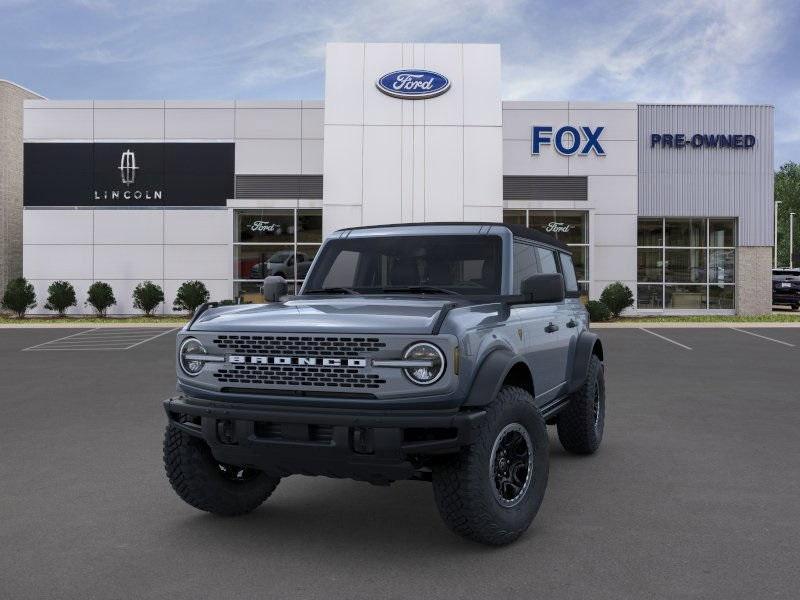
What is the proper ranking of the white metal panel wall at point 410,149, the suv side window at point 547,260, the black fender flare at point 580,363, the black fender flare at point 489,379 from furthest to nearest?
the white metal panel wall at point 410,149 → the black fender flare at point 580,363 → the suv side window at point 547,260 → the black fender flare at point 489,379

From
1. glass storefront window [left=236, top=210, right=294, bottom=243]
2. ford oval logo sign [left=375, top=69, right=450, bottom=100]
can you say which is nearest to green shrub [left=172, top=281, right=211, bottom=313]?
glass storefront window [left=236, top=210, right=294, bottom=243]

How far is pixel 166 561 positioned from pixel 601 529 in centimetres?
256

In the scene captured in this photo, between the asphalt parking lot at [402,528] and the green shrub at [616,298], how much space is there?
18774mm

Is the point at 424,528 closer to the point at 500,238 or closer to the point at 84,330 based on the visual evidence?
the point at 500,238

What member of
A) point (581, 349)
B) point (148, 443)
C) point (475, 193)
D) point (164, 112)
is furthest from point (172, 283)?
point (581, 349)

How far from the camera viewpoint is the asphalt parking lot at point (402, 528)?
4043 mm

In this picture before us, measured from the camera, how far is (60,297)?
2833cm

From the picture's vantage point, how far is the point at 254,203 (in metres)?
28.5

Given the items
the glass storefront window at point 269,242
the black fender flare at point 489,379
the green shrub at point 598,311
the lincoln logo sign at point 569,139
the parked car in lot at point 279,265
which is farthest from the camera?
the lincoln logo sign at point 569,139

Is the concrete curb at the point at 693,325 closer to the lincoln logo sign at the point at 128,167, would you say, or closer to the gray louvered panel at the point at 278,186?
the gray louvered panel at the point at 278,186

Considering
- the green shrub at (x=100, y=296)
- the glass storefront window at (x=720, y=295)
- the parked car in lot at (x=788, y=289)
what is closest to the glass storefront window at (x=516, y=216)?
the glass storefront window at (x=720, y=295)

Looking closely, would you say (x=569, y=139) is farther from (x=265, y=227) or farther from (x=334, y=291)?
(x=334, y=291)

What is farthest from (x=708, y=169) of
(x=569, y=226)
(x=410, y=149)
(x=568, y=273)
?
(x=568, y=273)

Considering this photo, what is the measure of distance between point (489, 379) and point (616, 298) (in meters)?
24.2
